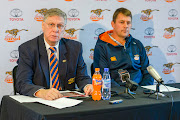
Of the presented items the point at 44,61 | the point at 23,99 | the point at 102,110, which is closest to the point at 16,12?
the point at 44,61

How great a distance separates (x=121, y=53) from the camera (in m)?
3.41

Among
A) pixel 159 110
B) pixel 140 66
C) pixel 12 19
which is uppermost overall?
pixel 12 19

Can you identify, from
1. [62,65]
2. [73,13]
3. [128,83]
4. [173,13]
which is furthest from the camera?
[173,13]

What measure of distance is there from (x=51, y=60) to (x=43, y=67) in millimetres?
119

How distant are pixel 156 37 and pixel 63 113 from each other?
9.82 feet

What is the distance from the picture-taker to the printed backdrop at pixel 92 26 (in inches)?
141

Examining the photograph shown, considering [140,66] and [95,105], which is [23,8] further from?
[95,105]

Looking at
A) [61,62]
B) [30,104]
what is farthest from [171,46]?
[30,104]

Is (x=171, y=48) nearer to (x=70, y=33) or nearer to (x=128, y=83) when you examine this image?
(x=70, y=33)

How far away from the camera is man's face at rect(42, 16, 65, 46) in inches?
104

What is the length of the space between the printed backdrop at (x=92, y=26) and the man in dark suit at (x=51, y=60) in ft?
2.70

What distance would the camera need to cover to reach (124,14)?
347 cm

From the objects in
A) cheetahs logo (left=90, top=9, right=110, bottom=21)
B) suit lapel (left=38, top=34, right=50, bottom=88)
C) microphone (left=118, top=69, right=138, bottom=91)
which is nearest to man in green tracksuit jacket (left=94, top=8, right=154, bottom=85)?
cheetahs logo (left=90, top=9, right=110, bottom=21)

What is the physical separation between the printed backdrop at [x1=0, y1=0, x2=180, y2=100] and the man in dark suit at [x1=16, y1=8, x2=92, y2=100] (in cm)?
82
